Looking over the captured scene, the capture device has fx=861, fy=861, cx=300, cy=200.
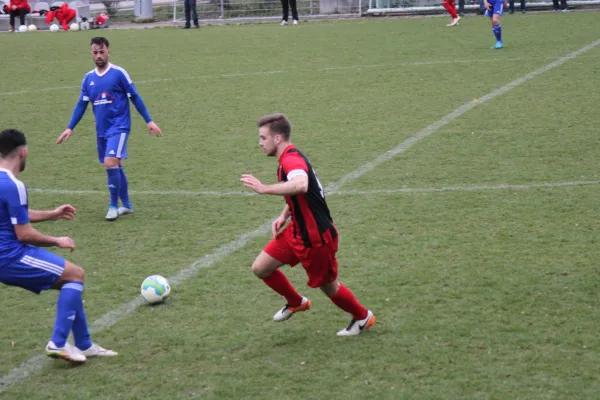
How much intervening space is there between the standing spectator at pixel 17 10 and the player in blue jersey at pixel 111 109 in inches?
914

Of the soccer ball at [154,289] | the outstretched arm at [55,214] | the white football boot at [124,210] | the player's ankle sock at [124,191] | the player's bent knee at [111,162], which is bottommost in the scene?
the white football boot at [124,210]

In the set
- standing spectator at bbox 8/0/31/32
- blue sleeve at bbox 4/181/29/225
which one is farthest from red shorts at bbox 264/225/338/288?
standing spectator at bbox 8/0/31/32

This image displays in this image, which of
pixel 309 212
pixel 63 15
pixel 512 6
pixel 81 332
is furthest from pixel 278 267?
pixel 63 15

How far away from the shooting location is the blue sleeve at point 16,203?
5086 millimetres

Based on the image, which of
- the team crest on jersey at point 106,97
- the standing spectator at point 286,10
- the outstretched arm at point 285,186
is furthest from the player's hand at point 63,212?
the standing spectator at point 286,10

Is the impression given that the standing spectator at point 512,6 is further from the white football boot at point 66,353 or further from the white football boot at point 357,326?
the white football boot at point 66,353

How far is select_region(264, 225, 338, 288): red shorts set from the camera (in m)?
5.54

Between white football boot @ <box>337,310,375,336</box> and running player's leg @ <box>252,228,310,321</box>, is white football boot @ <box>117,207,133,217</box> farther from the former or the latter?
white football boot @ <box>337,310,375,336</box>

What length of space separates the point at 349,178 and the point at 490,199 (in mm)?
1790

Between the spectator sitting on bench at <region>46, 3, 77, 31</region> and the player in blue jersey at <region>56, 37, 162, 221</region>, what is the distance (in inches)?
893

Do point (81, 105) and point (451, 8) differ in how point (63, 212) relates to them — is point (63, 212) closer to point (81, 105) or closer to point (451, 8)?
point (81, 105)

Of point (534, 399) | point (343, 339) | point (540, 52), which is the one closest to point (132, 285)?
point (343, 339)

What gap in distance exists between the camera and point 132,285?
22.8 feet

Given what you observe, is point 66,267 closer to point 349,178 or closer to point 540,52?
point 349,178
